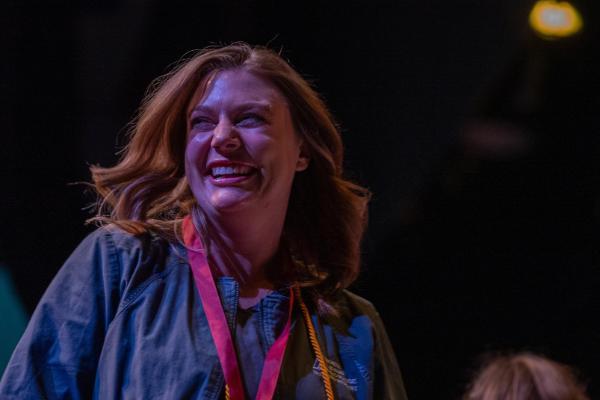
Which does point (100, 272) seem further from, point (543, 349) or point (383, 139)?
point (543, 349)

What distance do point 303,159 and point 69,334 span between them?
676 millimetres

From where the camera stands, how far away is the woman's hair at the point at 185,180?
1.86m

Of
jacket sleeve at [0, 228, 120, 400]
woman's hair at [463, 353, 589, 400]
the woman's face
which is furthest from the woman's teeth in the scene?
woman's hair at [463, 353, 589, 400]

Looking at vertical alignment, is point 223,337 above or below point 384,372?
above

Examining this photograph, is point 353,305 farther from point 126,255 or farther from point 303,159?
point 126,255

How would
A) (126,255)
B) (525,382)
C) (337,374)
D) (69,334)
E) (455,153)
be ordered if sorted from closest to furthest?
(69,334) → (126,255) → (337,374) → (525,382) → (455,153)

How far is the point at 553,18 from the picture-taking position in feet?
10.8

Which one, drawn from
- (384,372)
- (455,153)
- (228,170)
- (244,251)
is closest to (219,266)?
(244,251)

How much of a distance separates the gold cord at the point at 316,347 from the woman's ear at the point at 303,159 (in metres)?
0.28

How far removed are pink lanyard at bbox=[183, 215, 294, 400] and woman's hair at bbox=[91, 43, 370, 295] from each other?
79 millimetres

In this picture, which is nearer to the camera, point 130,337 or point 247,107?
point 130,337

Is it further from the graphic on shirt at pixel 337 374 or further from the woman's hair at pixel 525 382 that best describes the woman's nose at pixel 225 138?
the woman's hair at pixel 525 382

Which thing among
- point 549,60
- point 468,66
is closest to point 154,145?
point 468,66

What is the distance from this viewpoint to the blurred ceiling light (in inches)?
129
